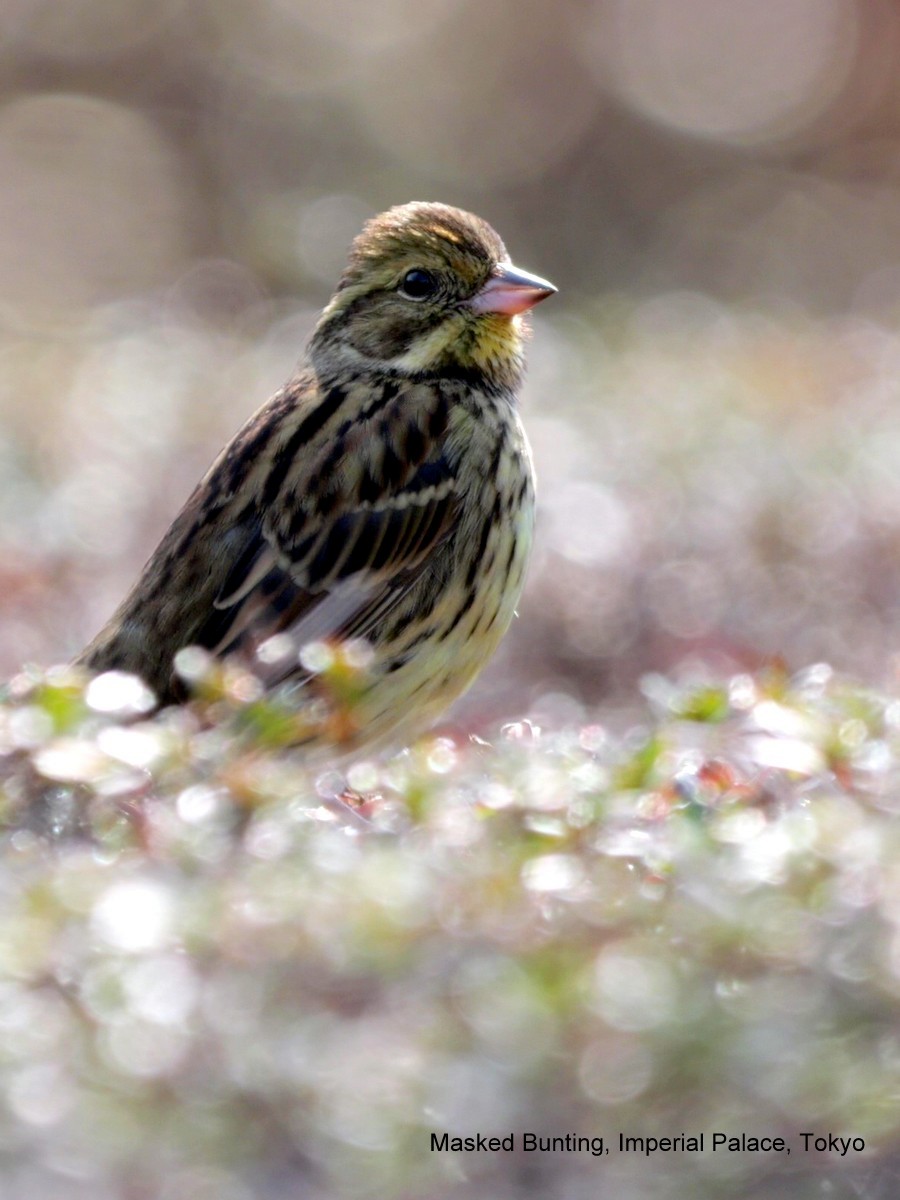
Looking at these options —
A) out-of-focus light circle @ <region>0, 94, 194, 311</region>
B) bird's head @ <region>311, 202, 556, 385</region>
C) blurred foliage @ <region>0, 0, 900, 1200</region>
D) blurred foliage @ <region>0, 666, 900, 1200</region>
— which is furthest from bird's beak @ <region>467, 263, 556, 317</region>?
out-of-focus light circle @ <region>0, 94, 194, 311</region>

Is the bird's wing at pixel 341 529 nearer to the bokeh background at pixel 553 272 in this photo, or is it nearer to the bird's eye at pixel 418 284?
the bird's eye at pixel 418 284

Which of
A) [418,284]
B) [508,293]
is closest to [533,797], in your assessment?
[508,293]

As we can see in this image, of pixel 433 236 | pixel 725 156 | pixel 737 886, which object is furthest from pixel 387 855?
pixel 725 156

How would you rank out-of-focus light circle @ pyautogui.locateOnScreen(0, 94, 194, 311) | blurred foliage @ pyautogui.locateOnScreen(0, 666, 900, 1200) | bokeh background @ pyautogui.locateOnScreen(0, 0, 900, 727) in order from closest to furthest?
blurred foliage @ pyautogui.locateOnScreen(0, 666, 900, 1200)
bokeh background @ pyautogui.locateOnScreen(0, 0, 900, 727)
out-of-focus light circle @ pyautogui.locateOnScreen(0, 94, 194, 311)

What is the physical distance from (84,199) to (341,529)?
1164 centimetres

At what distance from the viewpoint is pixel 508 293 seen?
175 inches

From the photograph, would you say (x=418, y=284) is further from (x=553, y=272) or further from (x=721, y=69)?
(x=721, y=69)

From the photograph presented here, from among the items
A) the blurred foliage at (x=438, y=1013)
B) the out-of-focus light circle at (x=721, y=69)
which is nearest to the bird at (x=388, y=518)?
the blurred foliage at (x=438, y=1013)

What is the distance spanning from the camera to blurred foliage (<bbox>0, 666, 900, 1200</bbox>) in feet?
6.47

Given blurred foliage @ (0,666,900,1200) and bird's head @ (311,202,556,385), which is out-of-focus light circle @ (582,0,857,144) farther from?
blurred foliage @ (0,666,900,1200)

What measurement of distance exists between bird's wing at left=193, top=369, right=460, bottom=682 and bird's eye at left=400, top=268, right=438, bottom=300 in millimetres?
303

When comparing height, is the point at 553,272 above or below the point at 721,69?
below

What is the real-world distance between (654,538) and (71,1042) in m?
3.28

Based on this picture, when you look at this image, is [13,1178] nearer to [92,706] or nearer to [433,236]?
[92,706]
